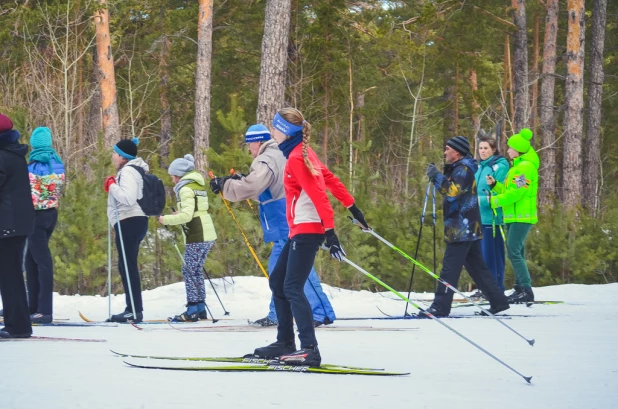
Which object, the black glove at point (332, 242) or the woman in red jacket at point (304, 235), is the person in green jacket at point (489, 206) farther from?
the black glove at point (332, 242)

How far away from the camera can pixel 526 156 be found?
36.7ft

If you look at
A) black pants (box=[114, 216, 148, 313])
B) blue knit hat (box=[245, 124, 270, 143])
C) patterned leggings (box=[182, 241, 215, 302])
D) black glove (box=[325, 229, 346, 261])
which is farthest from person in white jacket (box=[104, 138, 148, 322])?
black glove (box=[325, 229, 346, 261])

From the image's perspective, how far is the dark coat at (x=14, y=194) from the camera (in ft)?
24.4

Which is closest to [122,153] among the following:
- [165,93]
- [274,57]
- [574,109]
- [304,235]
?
[304,235]

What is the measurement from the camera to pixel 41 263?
943 cm

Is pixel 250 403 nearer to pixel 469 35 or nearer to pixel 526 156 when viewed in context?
pixel 526 156

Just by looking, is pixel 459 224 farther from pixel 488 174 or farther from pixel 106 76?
pixel 106 76

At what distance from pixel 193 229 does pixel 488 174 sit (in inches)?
142

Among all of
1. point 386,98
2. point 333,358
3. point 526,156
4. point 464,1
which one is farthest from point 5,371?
point 386,98

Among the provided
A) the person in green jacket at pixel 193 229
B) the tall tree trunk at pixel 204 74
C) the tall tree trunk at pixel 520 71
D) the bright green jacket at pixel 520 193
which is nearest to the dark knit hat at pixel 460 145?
the bright green jacket at pixel 520 193

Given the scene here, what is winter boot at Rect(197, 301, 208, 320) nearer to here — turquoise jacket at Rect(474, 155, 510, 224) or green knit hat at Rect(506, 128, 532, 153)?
turquoise jacket at Rect(474, 155, 510, 224)

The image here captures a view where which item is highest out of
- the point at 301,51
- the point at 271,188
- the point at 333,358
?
the point at 301,51

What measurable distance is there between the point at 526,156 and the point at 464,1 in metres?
11.0

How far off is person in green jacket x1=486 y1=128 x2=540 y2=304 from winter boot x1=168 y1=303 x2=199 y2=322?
3719mm
